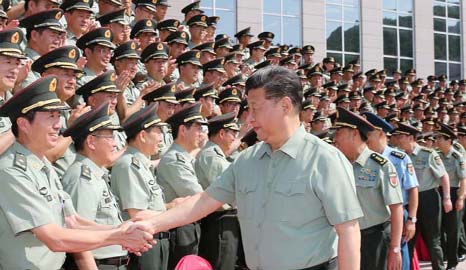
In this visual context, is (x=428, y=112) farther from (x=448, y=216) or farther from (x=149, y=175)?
(x=149, y=175)

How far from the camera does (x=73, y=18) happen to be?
6848 mm

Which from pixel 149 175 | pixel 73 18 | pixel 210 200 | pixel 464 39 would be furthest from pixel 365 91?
pixel 464 39

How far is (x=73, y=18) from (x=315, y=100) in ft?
17.6

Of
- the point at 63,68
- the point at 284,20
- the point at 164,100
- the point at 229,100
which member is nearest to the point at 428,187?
the point at 229,100

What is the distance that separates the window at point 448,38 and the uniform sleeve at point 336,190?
80.1 feet

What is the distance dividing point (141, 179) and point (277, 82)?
6.71 feet

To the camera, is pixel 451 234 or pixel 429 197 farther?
pixel 451 234

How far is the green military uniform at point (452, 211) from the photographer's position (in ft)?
30.3

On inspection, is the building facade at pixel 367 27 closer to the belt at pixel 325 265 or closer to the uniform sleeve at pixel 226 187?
the uniform sleeve at pixel 226 187

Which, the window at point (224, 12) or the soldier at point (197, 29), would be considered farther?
the window at point (224, 12)

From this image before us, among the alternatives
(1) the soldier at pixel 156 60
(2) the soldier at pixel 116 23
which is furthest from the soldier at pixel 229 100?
(2) the soldier at pixel 116 23

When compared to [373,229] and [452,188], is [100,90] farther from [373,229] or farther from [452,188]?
[452,188]

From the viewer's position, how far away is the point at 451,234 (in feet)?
31.1

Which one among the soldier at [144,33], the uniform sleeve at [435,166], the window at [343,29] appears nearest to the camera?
the soldier at [144,33]
